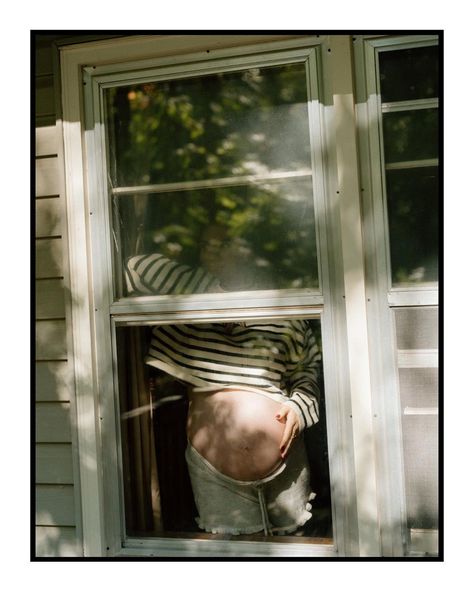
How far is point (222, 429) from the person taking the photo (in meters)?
2.24

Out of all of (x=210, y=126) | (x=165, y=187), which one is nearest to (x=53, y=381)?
(x=165, y=187)

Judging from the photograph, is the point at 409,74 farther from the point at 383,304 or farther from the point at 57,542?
the point at 57,542

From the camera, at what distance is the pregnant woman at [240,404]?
2.20 metres

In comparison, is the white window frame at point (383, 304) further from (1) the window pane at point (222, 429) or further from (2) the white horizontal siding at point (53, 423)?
(2) the white horizontal siding at point (53, 423)

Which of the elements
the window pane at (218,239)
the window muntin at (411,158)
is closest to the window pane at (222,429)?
the window pane at (218,239)

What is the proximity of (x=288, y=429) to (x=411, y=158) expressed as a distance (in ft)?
3.12

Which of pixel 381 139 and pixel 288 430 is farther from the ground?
pixel 381 139

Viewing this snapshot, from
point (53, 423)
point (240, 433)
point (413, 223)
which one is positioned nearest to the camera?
point (413, 223)

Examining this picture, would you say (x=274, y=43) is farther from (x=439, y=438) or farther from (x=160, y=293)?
(x=439, y=438)

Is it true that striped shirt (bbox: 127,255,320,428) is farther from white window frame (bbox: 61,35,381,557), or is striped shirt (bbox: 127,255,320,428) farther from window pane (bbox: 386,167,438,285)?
window pane (bbox: 386,167,438,285)

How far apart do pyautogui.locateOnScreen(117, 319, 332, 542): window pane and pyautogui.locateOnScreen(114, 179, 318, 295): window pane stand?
0.15 meters

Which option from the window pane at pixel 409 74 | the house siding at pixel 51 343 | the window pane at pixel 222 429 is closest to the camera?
the window pane at pixel 409 74

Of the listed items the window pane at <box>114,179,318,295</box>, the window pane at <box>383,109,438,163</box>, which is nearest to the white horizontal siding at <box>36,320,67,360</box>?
the window pane at <box>114,179,318,295</box>

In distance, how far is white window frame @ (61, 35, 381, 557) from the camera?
2127 mm
